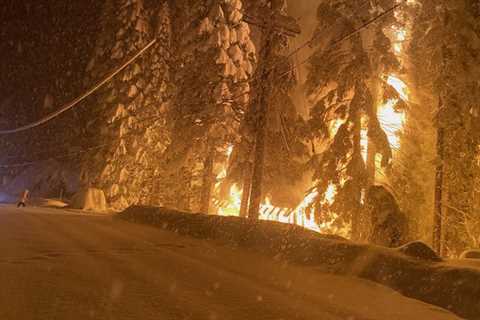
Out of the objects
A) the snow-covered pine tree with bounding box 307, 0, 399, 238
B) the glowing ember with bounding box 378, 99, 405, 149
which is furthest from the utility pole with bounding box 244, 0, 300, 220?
the glowing ember with bounding box 378, 99, 405, 149

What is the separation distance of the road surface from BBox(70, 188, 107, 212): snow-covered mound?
1912 cm

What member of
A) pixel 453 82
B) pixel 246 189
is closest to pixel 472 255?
pixel 453 82

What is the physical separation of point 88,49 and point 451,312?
55.0 m

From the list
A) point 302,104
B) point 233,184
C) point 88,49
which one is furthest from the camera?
point 88,49

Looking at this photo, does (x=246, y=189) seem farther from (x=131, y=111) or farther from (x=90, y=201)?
(x=131, y=111)

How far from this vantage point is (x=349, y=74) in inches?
841

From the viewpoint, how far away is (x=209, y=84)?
79.6ft

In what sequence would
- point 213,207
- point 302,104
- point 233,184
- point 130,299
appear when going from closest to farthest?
point 130,299
point 233,184
point 302,104
point 213,207

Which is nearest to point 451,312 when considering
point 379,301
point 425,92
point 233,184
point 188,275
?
Result: point 379,301

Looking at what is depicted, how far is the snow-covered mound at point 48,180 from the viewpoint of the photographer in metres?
50.8

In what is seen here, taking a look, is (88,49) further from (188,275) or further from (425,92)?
(188,275)

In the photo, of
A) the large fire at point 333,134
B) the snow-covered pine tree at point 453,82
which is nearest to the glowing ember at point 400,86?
the large fire at point 333,134

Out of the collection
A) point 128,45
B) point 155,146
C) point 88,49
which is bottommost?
point 155,146

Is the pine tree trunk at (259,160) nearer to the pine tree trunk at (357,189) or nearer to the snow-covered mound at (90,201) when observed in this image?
the pine tree trunk at (357,189)
